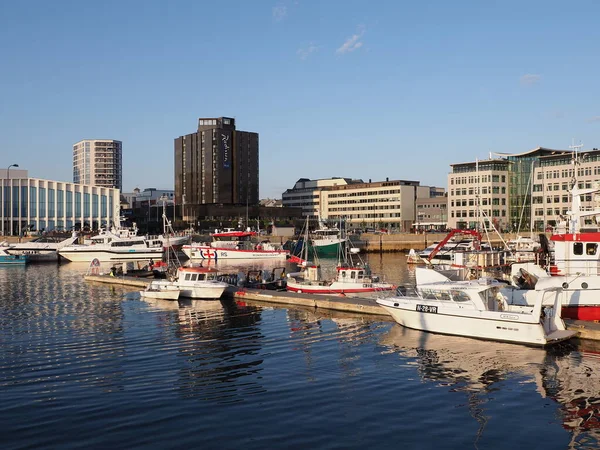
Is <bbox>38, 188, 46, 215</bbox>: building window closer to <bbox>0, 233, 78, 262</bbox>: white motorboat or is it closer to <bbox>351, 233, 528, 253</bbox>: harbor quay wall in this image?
<bbox>0, 233, 78, 262</bbox>: white motorboat

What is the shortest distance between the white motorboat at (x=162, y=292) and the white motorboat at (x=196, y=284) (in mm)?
90

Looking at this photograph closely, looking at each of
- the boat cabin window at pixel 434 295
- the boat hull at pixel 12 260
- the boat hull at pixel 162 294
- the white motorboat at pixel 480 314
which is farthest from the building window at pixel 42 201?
the boat cabin window at pixel 434 295

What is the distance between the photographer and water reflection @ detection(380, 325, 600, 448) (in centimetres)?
2152

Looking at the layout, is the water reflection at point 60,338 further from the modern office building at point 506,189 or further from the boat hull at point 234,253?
the modern office building at point 506,189

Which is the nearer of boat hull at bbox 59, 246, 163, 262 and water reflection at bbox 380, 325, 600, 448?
water reflection at bbox 380, 325, 600, 448

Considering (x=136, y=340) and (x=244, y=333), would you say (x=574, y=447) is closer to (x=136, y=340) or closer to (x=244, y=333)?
(x=244, y=333)

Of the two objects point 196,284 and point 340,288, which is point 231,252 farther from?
A: point 340,288

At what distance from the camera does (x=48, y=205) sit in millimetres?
151250

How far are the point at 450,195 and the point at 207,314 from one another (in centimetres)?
12501

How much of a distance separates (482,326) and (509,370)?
5606 millimetres

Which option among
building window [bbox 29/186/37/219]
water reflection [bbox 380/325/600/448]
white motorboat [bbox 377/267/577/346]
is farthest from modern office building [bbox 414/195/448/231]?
water reflection [bbox 380/325/600/448]

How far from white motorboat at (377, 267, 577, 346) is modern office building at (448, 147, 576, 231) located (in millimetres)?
112924

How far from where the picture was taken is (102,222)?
158875 mm

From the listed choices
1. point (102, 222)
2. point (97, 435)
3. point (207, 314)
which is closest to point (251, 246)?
point (102, 222)
